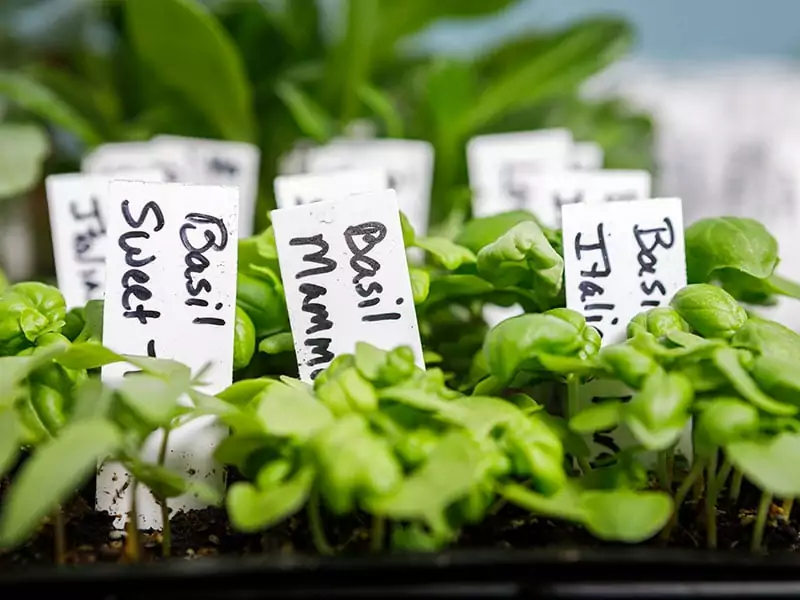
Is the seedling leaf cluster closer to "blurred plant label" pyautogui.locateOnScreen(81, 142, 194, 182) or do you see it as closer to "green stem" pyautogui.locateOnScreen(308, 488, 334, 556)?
"green stem" pyautogui.locateOnScreen(308, 488, 334, 556)

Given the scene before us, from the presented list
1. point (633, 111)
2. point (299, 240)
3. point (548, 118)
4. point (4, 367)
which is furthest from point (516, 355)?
point (633, 111)

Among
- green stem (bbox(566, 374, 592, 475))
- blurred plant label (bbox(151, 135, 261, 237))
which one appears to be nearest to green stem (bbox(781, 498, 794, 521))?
green stem (bbox(566, 374, 592, 475))

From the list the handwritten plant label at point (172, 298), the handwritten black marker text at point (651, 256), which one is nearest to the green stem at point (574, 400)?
the handwritten black marker text at point (651, 256)

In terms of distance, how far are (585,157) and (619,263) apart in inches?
14.5

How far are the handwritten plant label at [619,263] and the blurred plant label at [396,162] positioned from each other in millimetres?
304

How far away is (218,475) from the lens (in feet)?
1.80

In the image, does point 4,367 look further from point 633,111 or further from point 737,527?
point 633,111

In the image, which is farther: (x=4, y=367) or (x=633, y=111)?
(x=633, y=111)

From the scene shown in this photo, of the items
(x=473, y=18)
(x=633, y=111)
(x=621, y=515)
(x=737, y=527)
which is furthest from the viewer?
(x=633, y=111)

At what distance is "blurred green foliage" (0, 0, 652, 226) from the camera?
3.12 feet

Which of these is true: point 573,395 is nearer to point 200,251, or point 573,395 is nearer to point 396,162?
point 200,251

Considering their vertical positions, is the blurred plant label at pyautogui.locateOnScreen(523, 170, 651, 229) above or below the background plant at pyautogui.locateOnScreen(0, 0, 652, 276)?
below

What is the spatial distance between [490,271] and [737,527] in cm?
23

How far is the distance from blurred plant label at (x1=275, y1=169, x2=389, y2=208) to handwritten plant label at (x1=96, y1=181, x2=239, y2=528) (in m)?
0.13
